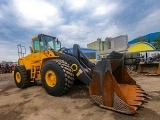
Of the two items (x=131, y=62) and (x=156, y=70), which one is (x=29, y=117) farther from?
(x=156, y=70)

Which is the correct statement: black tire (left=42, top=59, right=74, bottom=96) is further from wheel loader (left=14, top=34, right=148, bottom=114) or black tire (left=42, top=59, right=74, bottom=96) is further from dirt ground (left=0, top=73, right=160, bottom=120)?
dirt ground (left=0, top=73, right=160, bottom=120)

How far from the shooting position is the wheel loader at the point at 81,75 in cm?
361

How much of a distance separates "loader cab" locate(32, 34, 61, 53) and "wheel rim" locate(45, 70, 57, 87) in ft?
5.41

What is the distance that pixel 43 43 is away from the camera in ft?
21.9

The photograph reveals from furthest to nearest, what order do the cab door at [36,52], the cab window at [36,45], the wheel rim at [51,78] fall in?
the cab window at [36,45], the cab door at [36,52], the wheel rim at [51,78]

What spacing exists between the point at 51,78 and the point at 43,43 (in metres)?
1.98

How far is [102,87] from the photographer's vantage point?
3.75 m

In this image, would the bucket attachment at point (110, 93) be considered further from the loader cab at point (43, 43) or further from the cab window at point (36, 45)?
the cab window at point (36, 45)

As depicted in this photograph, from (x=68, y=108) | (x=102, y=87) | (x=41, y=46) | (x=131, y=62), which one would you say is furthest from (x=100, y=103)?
(x=41, y=46)

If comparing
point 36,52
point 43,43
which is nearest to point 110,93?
point 43,43

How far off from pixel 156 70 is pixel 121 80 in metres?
5.86

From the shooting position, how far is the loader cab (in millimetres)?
6593

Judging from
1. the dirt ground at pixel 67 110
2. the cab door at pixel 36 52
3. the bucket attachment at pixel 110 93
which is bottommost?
the dirt ground at pixel 67 110

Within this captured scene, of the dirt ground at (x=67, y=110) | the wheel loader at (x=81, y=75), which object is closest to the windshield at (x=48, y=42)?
the wheel loader at (x=81, y=75)
